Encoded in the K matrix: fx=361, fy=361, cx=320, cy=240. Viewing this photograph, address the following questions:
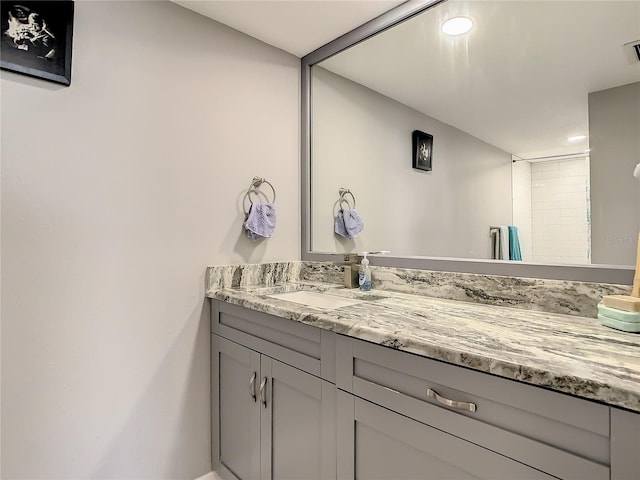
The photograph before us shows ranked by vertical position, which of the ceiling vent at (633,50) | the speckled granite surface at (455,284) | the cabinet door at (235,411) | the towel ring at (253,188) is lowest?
the cabinet door at (235,411)

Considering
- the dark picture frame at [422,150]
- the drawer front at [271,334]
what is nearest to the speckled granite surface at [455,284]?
the drawer front at [271,334]

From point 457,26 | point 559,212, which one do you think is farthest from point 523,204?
point 457,26

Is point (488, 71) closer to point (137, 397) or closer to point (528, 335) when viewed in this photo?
point (528, 335)

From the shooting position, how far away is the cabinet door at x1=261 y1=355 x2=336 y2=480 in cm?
113

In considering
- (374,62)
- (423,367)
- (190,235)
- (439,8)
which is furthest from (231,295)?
(439,8)

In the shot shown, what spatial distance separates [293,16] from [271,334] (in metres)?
1.45

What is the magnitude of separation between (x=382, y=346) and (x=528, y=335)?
382 millimetres

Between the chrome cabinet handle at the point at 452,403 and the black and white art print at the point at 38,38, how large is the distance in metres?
1.58

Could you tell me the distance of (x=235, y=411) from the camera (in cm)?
154

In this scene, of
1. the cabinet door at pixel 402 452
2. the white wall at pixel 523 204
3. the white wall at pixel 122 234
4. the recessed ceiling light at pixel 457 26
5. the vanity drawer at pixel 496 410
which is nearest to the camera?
the vanity drawer at pixel 496 410

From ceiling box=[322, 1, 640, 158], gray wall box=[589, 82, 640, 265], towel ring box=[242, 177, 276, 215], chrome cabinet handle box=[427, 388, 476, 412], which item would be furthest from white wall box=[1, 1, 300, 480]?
gray wall box=[589, 82, 640, 265]

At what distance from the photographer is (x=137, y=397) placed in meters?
1.48

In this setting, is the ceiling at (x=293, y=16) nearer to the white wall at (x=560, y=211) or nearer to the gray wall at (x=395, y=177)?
the gray wall at (x=395, y=177)

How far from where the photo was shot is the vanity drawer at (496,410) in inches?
26.1
